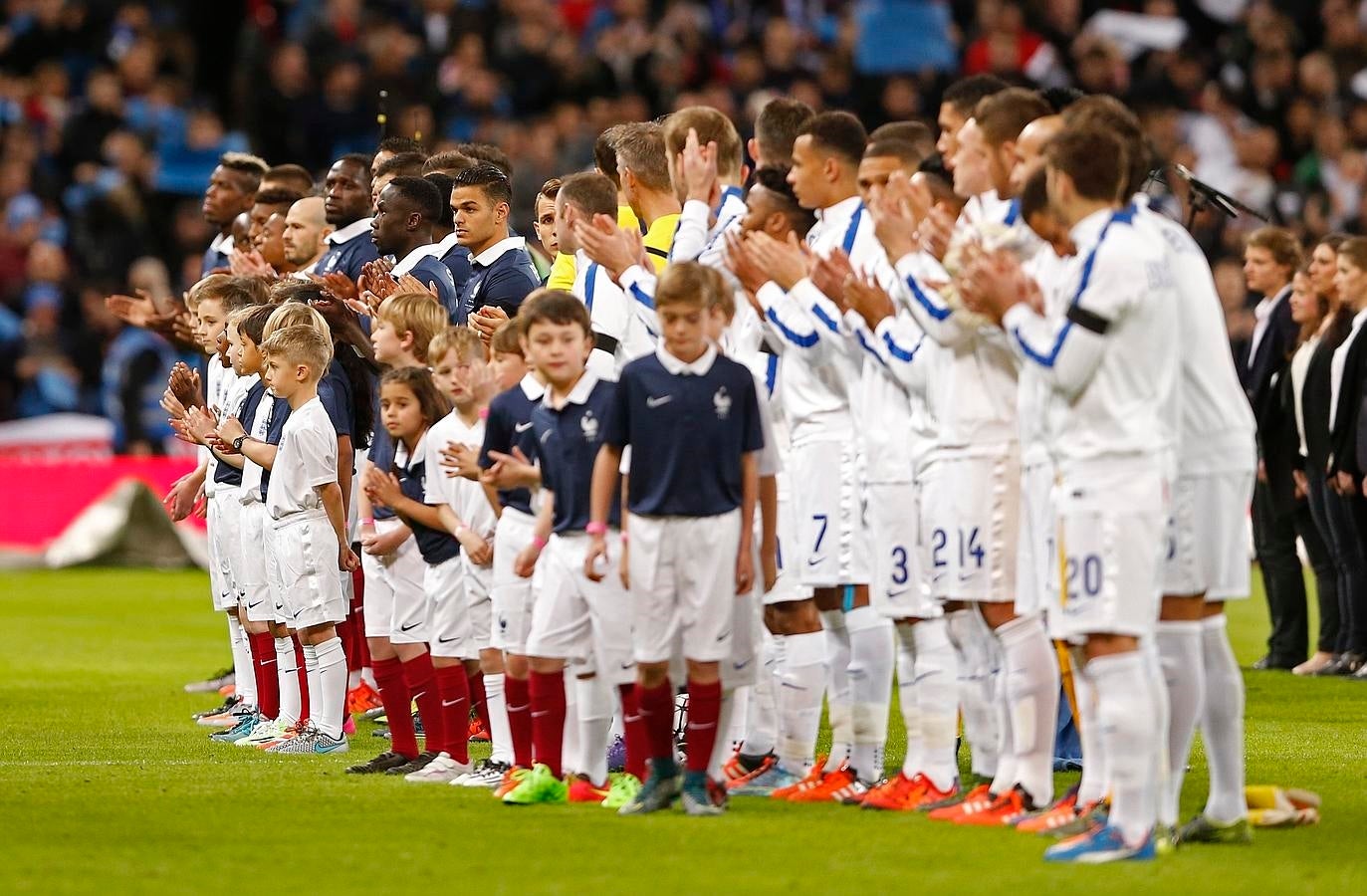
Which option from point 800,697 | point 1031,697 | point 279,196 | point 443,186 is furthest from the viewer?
point 279,196

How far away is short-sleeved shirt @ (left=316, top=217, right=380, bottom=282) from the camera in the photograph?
1166 cm

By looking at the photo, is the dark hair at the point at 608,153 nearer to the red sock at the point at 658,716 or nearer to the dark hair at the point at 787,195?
the dark hair at the point at 787,195

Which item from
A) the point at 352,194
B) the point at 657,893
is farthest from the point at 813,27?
the point at 657,893

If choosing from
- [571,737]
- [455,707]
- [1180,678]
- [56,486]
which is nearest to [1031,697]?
[1180,678]

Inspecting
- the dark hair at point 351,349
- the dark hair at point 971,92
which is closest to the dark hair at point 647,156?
the dark hair at point 971,92

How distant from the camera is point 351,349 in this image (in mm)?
10797

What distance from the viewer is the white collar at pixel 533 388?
8461mm

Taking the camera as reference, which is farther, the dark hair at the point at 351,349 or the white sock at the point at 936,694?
the dark hair at the point at 351,349

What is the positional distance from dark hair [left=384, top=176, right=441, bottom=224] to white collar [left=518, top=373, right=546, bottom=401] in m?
2.56

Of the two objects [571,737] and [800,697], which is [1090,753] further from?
[571,737]

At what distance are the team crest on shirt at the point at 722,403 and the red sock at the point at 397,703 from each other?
7.65 feet

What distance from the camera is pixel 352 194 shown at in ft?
38.7

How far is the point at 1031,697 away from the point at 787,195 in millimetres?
2468

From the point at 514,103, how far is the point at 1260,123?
27.9ft
